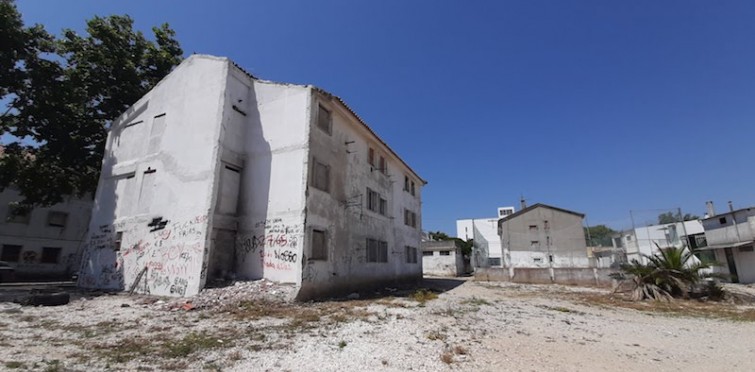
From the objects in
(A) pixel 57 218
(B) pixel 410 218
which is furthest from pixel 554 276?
(A) pixel 57 218

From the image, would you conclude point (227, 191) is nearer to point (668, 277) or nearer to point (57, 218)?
point (668, 277)

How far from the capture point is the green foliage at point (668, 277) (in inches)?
555

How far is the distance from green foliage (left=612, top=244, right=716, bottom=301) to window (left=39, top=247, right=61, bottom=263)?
35.7 meters

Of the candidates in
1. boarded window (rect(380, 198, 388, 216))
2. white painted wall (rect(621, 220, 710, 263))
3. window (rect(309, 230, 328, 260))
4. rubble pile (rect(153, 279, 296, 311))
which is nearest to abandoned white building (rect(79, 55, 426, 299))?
window (rect(309, 230, 328, 260))

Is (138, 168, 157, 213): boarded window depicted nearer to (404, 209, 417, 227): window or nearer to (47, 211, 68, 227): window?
(404, 209, 417, 227): window

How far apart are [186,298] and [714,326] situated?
1496 cm

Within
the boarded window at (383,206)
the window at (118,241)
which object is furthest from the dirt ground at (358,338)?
the boarded window at (383,206)

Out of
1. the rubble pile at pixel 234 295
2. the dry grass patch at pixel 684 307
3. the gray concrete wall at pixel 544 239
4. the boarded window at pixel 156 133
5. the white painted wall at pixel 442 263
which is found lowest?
the dry grass patch at pixel 684 307

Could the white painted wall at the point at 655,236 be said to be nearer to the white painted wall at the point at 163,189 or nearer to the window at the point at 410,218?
the window at the point at 410,218

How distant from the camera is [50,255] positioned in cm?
2488

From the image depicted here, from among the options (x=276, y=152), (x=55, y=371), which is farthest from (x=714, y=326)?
(x=276, y=152)

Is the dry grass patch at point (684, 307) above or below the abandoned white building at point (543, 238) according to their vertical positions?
below

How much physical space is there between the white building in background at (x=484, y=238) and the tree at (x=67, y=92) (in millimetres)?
33316

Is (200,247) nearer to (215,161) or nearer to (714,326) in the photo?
(215,161)
